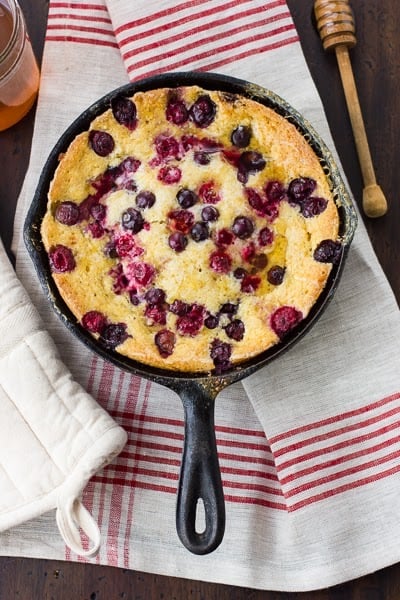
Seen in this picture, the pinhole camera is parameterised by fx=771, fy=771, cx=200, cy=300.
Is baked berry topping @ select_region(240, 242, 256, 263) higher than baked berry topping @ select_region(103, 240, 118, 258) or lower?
lower

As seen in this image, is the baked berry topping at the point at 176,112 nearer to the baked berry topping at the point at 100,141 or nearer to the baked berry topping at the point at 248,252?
the baked berry topping at the point at 100,141

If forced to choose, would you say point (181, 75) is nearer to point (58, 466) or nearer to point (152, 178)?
point (152, 178)

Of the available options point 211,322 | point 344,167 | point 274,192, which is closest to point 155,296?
point 211,322

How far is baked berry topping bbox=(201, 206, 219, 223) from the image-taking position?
1.81 meters

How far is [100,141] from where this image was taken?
6.06 feet

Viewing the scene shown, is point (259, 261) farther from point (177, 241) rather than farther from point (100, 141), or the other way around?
point (100, 141)

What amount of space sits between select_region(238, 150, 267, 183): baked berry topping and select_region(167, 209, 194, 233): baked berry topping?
15 cm

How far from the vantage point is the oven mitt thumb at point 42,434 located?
1.96m

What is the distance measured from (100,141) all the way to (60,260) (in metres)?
0.30

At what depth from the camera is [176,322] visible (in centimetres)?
182

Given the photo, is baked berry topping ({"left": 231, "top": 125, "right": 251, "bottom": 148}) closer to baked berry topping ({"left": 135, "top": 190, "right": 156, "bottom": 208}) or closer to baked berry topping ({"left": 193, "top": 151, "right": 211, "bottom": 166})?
baked berry topping ({"left": 193, "top": 151, "right": 211, "bottom": 166})

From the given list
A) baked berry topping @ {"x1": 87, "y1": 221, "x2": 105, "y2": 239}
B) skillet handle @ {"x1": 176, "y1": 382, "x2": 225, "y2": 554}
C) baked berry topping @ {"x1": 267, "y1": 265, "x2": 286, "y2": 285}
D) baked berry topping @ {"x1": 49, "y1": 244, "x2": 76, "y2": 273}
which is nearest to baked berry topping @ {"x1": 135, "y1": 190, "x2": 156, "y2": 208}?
baked berry topping @ {"x1": 87, "y1": 221, "x2": 105, "y2": 239}

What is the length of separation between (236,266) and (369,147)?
61 centimetres

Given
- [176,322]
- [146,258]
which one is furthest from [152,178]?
[176,322]
